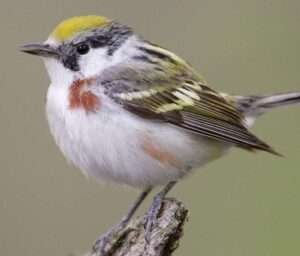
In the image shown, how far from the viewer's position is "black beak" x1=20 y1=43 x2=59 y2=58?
27.2ft

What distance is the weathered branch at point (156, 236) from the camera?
7742 mm

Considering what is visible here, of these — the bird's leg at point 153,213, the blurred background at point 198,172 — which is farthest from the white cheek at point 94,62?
the blurred background at point 198,172

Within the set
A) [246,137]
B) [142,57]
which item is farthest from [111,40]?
[246,137]

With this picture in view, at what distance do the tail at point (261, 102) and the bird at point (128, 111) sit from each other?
26 centimetres

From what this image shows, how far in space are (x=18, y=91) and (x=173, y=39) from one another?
→ 1.01m

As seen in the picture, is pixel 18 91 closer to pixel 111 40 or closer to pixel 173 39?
pixel 173 39

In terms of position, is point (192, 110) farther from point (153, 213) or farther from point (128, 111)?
point (153, 213)

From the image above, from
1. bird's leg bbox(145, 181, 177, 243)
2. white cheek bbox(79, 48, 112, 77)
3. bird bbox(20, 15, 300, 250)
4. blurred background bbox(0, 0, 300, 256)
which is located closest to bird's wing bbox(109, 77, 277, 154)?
bird bbox(20, 15, 300, 250)

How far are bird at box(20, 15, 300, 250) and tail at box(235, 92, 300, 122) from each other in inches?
10.1

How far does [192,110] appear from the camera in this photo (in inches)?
331

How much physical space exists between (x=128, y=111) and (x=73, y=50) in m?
0.41

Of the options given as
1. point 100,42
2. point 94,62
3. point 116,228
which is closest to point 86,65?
point 94,62

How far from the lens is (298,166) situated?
10.4 metres

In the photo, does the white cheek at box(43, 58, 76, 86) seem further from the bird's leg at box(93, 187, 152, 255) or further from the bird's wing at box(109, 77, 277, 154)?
the bird's leg at box(93, 187, 152, 255)
